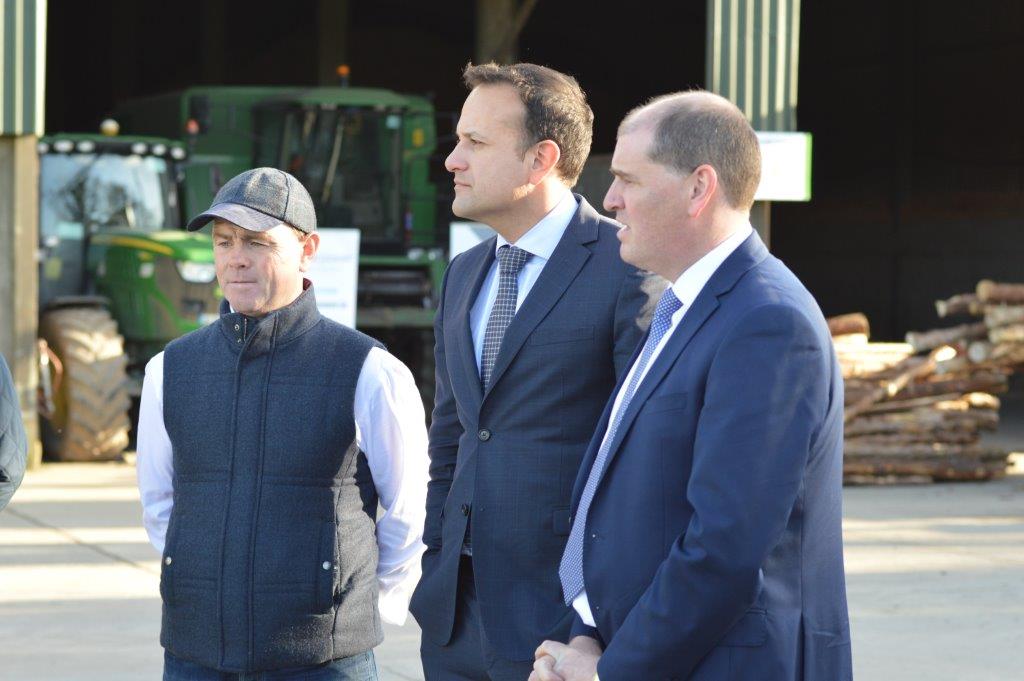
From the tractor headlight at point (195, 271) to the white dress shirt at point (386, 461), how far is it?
9.71 meters

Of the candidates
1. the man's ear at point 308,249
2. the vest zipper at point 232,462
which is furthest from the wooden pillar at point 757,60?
the vest zipper at point 232,462

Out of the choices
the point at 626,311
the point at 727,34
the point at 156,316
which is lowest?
the point at 156,316

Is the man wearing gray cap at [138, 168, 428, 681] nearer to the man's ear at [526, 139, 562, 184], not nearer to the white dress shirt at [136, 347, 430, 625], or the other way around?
the white dress shirt at [136, 347, 430, 625]

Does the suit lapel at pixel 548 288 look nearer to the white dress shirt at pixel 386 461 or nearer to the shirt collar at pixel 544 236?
the shirt collar at pixel 544 236

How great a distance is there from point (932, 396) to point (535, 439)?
998 cm

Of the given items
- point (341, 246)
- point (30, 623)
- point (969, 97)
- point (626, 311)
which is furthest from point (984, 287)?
point (969, 97)

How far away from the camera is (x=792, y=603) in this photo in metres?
2.62

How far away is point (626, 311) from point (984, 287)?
10378mm

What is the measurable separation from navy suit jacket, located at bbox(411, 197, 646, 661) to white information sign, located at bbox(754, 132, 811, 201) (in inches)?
334

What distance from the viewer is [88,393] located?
12188 millimetres

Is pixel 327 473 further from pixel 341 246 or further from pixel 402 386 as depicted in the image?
pixel 341 246

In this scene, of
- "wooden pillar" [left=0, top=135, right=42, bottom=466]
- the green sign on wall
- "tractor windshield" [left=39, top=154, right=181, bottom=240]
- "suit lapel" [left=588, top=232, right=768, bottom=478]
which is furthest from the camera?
"tractor windshield" [left=39, top=154, right=181, bottom=240]

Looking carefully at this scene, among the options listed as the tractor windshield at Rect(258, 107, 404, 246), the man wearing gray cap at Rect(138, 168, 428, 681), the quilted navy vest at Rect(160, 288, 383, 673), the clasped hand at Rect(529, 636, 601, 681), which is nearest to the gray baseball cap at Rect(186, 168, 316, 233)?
the man wearing gray cap at Rect(138, 168, 428, 681)

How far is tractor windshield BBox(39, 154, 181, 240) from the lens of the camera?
13.6 m
